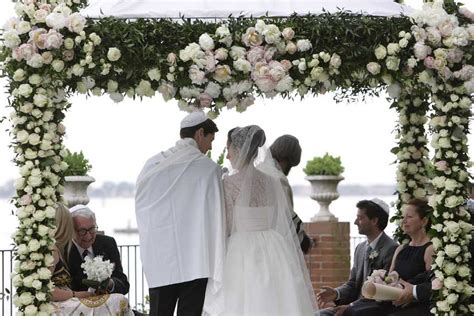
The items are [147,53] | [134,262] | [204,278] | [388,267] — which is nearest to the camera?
[147,53]

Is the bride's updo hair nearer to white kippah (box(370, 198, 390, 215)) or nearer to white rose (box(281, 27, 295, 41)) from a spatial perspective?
white rose (box(281, 27, 295, 41))

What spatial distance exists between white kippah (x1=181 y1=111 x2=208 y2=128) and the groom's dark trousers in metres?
1.20

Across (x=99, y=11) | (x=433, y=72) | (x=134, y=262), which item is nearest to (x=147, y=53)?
(x=99, y=11)

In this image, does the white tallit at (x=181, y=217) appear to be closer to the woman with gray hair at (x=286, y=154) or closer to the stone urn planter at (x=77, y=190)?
the woman with gray hair at (x=286, y=154)

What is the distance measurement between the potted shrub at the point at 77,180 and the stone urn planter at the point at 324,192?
124 inches

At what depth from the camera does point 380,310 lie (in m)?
9.52

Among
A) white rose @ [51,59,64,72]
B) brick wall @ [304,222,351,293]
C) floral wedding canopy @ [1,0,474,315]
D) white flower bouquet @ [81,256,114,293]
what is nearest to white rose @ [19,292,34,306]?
floral wedding canopy @ [1,0,474,315]

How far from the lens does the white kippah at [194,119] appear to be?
9.27 m

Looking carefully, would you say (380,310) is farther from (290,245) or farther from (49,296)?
(49,296)

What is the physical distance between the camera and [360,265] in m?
10.3

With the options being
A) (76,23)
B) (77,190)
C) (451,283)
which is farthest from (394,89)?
(77,190)

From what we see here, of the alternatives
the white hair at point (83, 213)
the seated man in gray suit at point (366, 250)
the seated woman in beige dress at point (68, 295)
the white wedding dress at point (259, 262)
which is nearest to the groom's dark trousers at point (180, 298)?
the white wedding dress at point (259, 262)

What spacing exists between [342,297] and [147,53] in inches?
122

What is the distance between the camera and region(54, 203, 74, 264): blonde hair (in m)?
9.08
